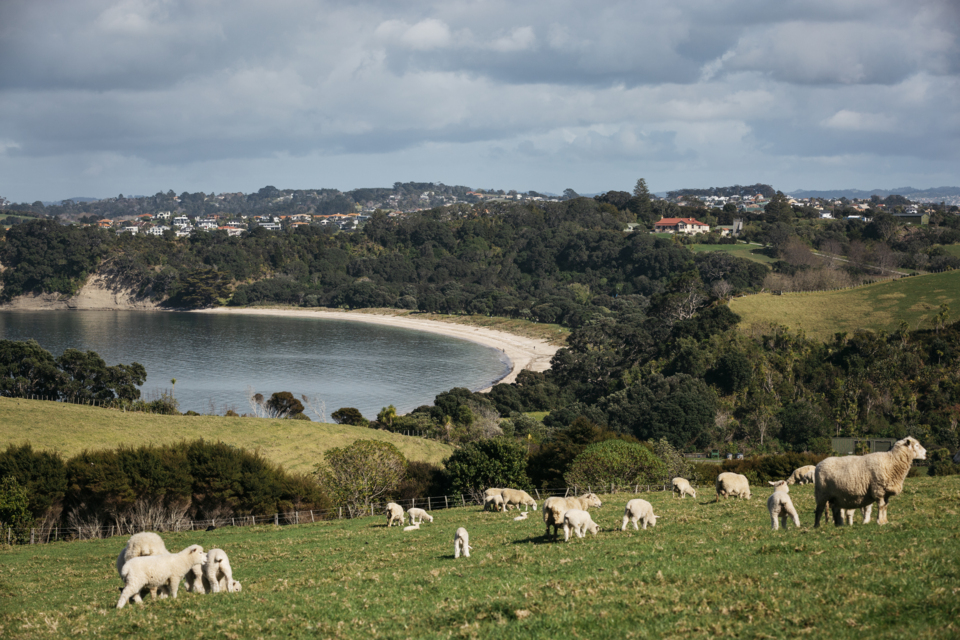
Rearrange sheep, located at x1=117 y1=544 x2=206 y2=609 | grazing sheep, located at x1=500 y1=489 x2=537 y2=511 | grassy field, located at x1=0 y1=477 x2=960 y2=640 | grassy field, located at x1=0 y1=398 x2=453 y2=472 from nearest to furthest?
grassy field, located at x1=0 y1=477 x2=960 y2=640 → sheep, located at x1=117 y1=544 x2=206 y2=609 → grazing sheep, located at x1=500 y1=489 x2=537 y2=511 → grassy field, located at x1=0 y1=398 x2=453 y2=472

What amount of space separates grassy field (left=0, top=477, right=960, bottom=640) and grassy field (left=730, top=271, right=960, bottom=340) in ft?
218

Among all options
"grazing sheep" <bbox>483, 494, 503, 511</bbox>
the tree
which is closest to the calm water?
the tree

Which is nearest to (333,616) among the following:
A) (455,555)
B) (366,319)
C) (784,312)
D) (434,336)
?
(455,555)

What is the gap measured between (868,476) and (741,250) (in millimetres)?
170579

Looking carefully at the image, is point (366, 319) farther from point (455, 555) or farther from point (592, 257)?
point (455, 555)

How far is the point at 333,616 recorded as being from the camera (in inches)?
440

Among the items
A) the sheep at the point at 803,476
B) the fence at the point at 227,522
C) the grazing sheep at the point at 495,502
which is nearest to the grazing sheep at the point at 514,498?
the grazing sheep at the point at 495,502

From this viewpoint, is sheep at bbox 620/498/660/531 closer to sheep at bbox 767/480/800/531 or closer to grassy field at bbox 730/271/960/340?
sheep at bbox 767/480/800/531

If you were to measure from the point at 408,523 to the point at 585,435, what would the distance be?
1966 cm

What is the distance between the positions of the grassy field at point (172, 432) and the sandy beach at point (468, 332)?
47813mm

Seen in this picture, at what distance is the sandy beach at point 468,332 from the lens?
119 m

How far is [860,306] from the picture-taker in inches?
3290

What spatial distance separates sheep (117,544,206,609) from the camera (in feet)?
43.2

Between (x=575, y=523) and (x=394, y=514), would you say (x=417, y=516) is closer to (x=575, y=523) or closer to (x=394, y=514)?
(x=394, y=514)
